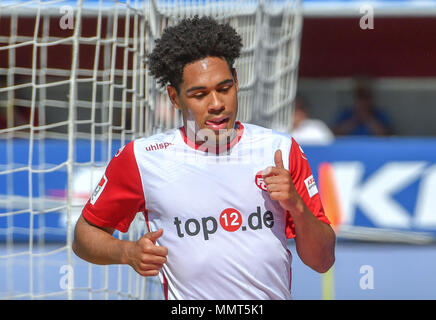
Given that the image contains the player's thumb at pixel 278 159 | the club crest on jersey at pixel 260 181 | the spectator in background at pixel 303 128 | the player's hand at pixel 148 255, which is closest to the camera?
the player's hand at pixel 148 255

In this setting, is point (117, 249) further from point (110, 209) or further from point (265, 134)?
point (265, 134)

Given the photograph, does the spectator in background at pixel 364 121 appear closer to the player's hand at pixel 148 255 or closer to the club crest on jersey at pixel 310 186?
the club crest on jersey at pixel 310 186

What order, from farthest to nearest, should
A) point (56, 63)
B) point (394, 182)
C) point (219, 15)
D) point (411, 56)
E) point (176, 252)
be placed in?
point (411, 56) → point (56, 63) → point (394, 182) → point (219, 15) → point (176, 252)

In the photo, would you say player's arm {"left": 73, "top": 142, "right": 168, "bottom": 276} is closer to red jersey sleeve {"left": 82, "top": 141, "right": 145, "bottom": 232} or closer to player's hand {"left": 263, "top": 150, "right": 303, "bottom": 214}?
red jersey sleeve {"left": 82, "top": 141, "right": 145, "bottom": 232}

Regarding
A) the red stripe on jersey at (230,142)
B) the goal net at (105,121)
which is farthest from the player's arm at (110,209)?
the goal net at (105,121)

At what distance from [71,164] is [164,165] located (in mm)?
1359

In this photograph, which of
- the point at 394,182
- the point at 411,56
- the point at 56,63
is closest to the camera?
the point at 394,182

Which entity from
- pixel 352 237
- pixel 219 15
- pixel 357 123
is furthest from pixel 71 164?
pixel 357 123

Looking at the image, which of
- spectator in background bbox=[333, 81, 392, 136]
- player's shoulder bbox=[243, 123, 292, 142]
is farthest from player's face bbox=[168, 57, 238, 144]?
spectator in background bbox=[333, 81, 392, 136]

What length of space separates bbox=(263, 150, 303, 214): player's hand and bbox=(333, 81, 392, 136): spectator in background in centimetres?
941

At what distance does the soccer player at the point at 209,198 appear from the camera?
2637mm

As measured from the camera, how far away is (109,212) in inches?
110

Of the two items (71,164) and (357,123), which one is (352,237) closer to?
(357,123)

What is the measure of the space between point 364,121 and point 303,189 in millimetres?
9318
